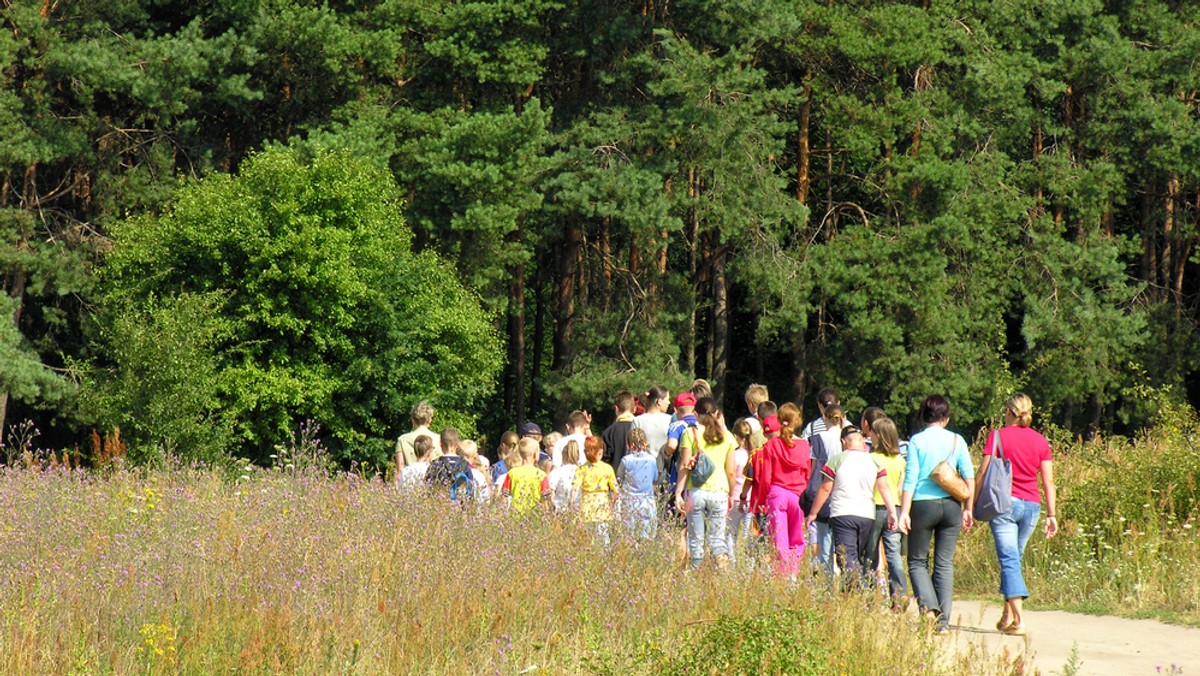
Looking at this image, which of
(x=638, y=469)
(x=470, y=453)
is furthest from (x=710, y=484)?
(x=470, y=453)

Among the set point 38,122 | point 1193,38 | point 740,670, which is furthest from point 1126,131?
point 740,670

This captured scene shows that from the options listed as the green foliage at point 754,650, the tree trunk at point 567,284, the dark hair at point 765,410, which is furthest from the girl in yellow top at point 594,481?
the tree trunk at point 567,284

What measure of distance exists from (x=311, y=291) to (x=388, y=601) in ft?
76.1

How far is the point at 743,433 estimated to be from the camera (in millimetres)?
11617

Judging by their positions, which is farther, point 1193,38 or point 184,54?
point 1193,38

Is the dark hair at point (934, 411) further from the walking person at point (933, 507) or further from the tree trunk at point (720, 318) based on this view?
the tree trunk at point (720, 318)

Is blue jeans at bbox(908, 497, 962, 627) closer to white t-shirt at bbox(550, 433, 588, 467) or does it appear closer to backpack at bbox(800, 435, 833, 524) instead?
backpack at bbox(800, 435, 833, 524)

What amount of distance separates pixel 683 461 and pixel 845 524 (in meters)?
1.68

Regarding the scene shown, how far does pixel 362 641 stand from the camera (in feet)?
22.5

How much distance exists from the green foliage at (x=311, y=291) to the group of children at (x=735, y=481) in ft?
56.9

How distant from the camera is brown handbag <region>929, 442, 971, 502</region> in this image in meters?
9.55

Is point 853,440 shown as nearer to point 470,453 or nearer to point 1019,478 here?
point 1019,478

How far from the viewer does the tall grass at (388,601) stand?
667 centimetres

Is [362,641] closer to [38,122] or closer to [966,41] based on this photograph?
[38,122]
